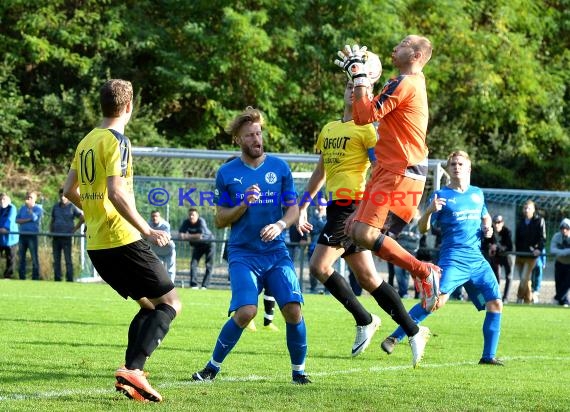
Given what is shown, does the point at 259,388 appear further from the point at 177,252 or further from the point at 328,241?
the point at 177,252

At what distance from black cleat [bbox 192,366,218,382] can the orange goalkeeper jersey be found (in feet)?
6.57

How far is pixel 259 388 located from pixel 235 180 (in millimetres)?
1575

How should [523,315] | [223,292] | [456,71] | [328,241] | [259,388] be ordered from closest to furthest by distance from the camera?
→ [259,388]
[328,241]
[523,315]
[223,292]
[456,71]

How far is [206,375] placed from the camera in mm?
7730

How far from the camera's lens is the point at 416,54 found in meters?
8.02

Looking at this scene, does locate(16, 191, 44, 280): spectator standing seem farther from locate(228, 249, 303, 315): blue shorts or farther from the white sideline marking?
locate(228, 249, 303, 315): blue shorts

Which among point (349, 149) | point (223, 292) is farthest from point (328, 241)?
point (223, 292)

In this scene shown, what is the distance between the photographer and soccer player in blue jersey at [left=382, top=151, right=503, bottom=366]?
9688 mm

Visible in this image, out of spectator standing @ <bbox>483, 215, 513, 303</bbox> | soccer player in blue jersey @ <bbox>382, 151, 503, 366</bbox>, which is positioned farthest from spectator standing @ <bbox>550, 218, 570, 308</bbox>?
soccer player in blue jersey @ <bbox>382, 151, 503, 366</bbox>

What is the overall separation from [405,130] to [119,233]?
241 cm

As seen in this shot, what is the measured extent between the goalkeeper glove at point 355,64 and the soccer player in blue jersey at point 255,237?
761 mm

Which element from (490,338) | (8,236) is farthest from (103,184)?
(8,236)

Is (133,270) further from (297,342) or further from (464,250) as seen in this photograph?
(464,250)

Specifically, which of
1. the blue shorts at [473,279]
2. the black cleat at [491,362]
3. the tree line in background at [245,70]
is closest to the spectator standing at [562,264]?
the blue shorts at [473,279]
